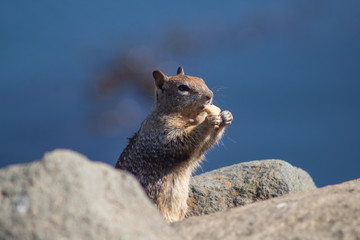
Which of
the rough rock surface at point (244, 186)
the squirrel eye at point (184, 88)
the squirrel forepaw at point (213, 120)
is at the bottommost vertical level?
the rough rock surface at point (244, 186)

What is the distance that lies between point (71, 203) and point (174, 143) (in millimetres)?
3343

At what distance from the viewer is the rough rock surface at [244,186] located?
6586 millimetres

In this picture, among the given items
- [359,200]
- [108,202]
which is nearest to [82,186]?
[108,202]

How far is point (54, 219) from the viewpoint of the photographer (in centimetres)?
237

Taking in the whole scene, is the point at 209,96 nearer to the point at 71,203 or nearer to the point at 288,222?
the point at 288,222

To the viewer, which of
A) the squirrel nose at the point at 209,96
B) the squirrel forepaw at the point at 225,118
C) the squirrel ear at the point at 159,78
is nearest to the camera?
the squirrel forepaw at the point at 225,118

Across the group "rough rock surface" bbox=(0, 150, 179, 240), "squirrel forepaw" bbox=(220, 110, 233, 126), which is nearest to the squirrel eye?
"squirrel forepaw" bbox=(220, 110, 233, 126)

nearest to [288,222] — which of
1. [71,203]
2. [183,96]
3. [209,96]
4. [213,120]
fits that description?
[71,203]

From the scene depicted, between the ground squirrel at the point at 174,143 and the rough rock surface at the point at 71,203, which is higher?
the ground squirrel at the point at 174,143

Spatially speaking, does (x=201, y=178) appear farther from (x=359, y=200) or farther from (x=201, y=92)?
(x=359, y=200)

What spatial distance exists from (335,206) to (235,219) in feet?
2.28

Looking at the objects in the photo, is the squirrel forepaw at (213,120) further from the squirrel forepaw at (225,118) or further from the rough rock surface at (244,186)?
the rough rock surface at (244,186)

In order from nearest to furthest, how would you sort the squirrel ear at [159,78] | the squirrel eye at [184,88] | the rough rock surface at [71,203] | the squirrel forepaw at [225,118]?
the rough rock surface at [71,203], the squirrel forepaw at [225,118], the squirrel eye at [184,88], the squirrel ear at [159,78]

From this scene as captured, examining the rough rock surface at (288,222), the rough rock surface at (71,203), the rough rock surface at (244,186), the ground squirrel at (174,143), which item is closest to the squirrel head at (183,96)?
the ground squirrel at (174,143)
